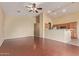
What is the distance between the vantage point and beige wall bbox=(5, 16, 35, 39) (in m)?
7.11

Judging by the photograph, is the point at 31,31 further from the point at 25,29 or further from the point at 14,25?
the point at 14,25

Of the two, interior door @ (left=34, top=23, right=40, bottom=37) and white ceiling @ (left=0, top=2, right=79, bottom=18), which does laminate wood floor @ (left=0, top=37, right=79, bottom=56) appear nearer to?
white ceiling @ (left=0, top=2, right=79, bottom=18)

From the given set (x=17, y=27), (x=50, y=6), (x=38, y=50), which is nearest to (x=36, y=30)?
(x=17, y=27)

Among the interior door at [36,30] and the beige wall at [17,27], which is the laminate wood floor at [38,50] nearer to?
the beige wall at [17,27]

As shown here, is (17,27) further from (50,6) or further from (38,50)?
(38,50)

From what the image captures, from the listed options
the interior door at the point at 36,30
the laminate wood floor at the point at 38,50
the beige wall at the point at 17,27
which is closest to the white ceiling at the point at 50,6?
the beige wall at the point at 17,27

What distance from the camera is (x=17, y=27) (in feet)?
26.0

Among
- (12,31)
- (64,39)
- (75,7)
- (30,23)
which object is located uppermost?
(75,7)

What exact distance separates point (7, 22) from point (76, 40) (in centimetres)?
451

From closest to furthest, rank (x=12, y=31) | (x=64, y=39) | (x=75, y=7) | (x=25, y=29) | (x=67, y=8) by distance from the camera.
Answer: (x=75, y=7) → (x=67, y=8) → (x=64, y=39) → (x=12, y=31) → (x=25, y=29)

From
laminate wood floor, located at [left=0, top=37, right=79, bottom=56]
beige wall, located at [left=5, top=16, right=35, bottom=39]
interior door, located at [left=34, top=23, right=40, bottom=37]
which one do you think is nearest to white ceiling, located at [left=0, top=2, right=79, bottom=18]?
beige wall, located at [left=5, top=16, right=35, bottom=39]

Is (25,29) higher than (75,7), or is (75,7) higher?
(75,7)

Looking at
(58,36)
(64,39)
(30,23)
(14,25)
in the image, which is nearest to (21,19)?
(14,25)

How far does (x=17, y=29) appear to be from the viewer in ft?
25.6
